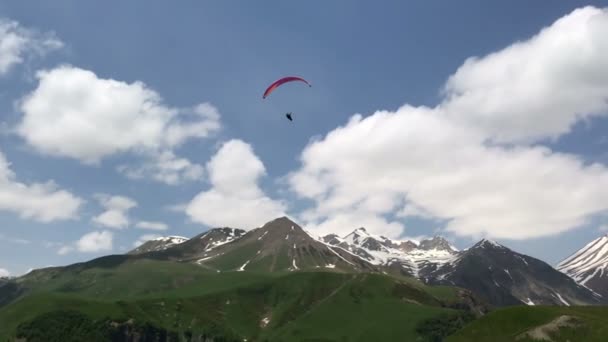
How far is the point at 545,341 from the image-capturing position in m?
175

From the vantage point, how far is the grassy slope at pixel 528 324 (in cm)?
17688

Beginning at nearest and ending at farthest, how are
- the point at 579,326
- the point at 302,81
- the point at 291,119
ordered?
1. the point at 291,119
2. the point at 302,81
3. the point at 579,326

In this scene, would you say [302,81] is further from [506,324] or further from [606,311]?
[606,311]

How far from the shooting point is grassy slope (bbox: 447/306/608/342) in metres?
177

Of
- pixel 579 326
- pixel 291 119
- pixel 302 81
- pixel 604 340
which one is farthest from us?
pixel 579 326

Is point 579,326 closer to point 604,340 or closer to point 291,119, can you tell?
point 604,340

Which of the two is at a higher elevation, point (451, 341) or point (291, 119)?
point (291, 119)

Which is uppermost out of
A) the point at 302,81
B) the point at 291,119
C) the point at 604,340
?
the point at 302,81

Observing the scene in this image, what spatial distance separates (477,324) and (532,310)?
20.5 meters

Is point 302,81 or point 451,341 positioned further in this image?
point 451,341

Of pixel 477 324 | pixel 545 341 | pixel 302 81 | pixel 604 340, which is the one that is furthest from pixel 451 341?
pixel 302 81

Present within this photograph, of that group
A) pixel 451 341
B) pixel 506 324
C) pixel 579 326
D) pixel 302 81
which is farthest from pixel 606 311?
pixel 302 81

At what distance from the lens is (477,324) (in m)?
198

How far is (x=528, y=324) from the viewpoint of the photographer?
188750 millimetres
